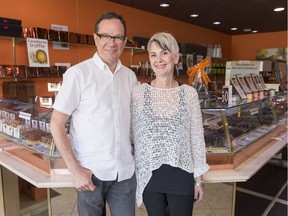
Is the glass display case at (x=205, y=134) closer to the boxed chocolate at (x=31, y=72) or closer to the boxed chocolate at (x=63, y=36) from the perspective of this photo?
the boxed chocolate at (x=31, y=72)

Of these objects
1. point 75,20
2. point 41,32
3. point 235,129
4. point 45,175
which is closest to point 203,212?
point 235,129

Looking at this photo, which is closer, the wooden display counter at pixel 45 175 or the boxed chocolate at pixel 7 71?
the wooden display counter at pixel 45 175

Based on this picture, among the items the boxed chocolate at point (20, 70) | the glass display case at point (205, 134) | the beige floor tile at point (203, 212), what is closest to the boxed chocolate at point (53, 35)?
the boxed chocolate at point (20, 70)

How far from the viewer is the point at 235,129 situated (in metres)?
2.34

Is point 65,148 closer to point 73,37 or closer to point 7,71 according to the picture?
point 7,71

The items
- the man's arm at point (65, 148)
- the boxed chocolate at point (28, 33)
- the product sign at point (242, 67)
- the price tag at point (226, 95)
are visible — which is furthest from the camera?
the product sign at point (242, 67)

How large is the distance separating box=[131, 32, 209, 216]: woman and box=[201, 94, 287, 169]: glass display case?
0.54m

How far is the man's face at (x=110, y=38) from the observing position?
135 cm

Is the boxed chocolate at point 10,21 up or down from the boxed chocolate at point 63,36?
up

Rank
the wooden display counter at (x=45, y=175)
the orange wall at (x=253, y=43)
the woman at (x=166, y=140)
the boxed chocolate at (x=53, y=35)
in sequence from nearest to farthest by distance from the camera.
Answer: the woman at (x=166, y=140), the wooden display counter at (x=45, y=175), the boxed chocolate at (x=53, y=35), the orange wall at (x=253, y=43)

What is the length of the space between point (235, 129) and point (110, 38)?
1.51 meters

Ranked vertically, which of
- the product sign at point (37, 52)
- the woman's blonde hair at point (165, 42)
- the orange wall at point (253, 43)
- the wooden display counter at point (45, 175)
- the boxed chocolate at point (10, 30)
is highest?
the orange wall at point (253, 43)

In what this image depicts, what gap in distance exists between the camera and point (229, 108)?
80.0 inches

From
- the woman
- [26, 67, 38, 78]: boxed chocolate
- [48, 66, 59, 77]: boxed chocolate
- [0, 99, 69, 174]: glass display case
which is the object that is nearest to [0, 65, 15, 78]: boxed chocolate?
[26, 67, 38, 78]: boxed chocolate
